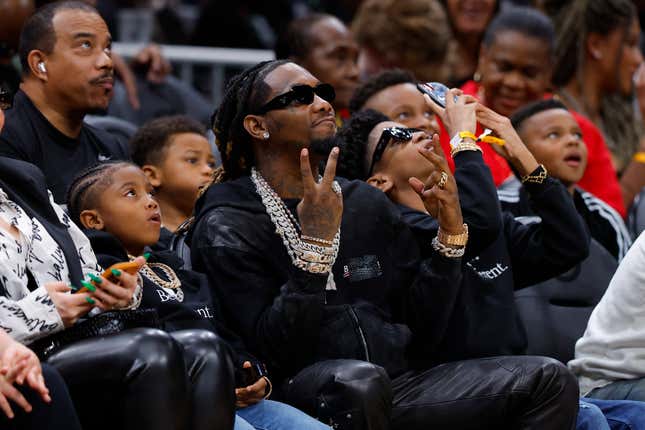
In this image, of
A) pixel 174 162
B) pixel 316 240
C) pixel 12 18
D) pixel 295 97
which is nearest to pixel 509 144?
pixel 295 97

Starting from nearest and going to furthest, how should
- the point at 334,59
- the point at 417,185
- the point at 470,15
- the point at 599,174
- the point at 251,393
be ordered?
the point at 251,393 < the point at 417,185 < the point at 599,174 < the point at 334,59 < the point at 470,15

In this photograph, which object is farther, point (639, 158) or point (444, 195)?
point (639, 158)

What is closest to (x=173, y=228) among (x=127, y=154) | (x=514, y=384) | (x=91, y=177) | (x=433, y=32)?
(x=127, y=154)

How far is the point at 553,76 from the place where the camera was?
21.4 ft

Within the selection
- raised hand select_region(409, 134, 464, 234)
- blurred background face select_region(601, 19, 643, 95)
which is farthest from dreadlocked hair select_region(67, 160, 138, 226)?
blurred background face select_region(601, 19, 643, 95)

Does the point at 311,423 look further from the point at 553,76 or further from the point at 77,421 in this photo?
the point at 553,76

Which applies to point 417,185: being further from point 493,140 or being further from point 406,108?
point 406,108

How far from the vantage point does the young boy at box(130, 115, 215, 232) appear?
4641 millimetres

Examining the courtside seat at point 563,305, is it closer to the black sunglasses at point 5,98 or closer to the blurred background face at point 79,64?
the blurred background face at point 79,64

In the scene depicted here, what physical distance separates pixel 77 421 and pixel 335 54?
134 inches

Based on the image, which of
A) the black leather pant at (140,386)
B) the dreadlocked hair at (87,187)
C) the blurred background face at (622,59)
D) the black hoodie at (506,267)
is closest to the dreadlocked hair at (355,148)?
the black hoodie at (506,267)

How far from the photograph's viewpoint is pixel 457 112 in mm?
4109

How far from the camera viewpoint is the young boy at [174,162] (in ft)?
15.2

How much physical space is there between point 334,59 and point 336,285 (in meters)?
2.40
